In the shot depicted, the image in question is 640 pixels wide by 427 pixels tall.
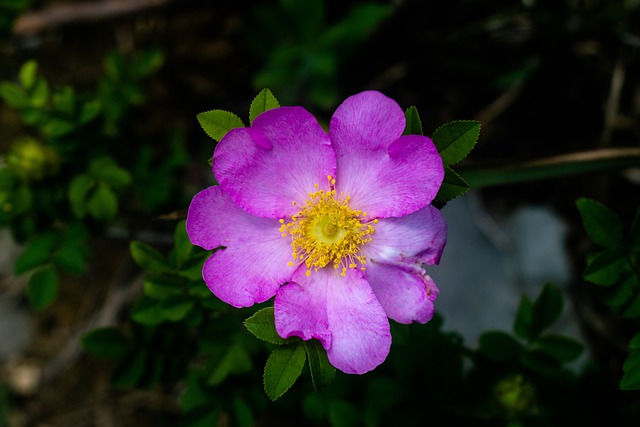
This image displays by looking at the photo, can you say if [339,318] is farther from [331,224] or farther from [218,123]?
[218,123]

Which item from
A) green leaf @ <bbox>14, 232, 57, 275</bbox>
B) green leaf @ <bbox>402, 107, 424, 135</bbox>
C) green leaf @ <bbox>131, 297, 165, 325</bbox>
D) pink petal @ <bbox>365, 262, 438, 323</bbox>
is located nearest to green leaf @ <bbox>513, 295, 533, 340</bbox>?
pink petal @ <bbox>365, 262, 438, 323</bbox>

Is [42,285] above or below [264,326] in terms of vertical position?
below

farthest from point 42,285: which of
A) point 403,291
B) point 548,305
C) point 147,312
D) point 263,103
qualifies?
point 548,305

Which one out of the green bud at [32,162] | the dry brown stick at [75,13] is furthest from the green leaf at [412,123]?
the dry brown stick at [75,13]

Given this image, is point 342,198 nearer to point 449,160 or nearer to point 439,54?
point 449,160

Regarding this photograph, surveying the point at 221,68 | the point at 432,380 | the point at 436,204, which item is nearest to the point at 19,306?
the point at 221,68

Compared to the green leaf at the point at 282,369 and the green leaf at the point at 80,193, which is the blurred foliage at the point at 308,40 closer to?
the green leaf at the point at 80,193

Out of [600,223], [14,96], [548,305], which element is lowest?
[548,305]
